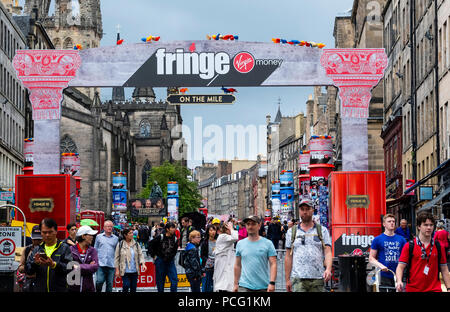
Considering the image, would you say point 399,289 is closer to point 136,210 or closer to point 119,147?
point 136,210

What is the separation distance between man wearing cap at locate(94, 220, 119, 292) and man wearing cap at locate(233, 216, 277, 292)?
5.98m

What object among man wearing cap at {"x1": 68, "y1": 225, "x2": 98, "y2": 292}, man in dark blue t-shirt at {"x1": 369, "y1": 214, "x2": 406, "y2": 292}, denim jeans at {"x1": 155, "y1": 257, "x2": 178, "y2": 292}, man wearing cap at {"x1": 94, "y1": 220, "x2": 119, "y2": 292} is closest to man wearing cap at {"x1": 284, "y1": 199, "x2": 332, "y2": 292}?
man in dark blue t-shirt at {"x1": 369, "y1": 214, "x2": 406, "y2": 292}

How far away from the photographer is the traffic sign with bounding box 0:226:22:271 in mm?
14602

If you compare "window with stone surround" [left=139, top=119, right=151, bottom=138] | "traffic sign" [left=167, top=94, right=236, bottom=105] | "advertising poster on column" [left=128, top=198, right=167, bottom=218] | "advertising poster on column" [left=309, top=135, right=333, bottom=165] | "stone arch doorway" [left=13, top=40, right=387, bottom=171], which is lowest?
"advertising poster on column" [left=128, top=198, right=167, bottom=218]

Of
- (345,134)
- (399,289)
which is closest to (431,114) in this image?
(345,134)

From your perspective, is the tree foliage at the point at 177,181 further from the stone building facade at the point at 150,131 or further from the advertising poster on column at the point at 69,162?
the advertising poster on column at the point at 69,162

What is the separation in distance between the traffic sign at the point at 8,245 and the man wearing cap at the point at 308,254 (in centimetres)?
503

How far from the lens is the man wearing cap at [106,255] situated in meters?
17.2

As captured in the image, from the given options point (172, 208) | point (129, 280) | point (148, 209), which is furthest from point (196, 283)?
point (172, 208)

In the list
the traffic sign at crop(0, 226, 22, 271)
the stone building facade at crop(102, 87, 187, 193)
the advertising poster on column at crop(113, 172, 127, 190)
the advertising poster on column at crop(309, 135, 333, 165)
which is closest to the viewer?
the traffic sign at crop(0, 226, 22, 271)

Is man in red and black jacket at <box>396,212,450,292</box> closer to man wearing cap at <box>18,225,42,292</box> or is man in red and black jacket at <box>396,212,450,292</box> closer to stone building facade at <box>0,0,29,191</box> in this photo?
man wearing cap at <box>18,225,42,292</box>

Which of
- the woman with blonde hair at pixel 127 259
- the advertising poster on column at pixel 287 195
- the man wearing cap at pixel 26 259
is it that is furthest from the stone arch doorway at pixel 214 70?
the advertising poster on column at pixel 287 195

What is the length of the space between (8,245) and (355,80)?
10.8m

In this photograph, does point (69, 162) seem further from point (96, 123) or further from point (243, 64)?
point (96, 123)
